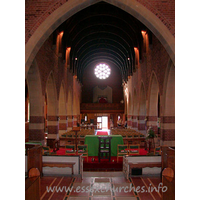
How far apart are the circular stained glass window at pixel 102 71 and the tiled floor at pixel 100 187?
27.0 metres

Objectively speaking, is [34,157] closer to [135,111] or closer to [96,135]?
[96,135]

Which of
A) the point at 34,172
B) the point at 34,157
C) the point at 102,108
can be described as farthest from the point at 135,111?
the point at 34,172

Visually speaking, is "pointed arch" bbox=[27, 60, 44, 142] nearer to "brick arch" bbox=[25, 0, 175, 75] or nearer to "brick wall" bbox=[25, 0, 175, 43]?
"brick arch" bbox=[25, 0, 175, 75]

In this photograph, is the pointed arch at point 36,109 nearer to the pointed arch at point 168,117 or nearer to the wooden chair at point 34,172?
the pointed arch at point 168,117

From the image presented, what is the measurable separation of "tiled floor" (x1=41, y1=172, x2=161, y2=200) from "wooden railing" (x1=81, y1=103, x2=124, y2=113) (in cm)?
2310

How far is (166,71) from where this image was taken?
409 inches

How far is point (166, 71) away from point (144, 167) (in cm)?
557

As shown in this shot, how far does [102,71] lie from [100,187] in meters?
28.5

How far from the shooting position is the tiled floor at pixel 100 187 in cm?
511

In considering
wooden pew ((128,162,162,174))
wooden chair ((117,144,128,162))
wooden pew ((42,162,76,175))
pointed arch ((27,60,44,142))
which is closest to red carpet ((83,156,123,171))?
wooden chair ((117,144,128,162))

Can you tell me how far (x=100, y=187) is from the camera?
18.9ft

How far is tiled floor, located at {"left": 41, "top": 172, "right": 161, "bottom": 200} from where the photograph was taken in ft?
16.8

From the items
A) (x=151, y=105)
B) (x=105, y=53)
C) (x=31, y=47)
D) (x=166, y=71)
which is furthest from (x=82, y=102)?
(x=31, y=47)

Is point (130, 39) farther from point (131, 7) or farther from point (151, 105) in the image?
point (131, 7)
